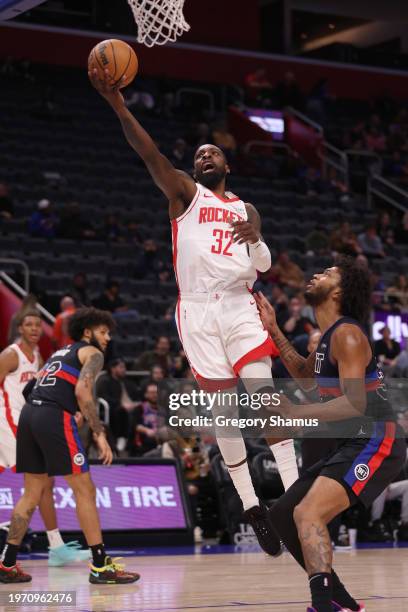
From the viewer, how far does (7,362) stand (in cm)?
919

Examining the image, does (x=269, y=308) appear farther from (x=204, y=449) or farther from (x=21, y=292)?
(x=21, y=292)

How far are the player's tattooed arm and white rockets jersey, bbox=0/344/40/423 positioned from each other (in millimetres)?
1599

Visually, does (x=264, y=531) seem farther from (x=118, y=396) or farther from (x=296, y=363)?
(x=118, y=396)

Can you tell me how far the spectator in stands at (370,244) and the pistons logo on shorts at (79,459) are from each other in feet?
39.1

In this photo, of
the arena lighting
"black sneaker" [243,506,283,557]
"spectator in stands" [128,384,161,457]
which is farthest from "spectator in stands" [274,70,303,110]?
"black sneaker" [243,506,283,557]

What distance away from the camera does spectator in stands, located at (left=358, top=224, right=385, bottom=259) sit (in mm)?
19188

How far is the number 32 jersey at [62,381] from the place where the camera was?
316 inches

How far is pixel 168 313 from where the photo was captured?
15.7 metres

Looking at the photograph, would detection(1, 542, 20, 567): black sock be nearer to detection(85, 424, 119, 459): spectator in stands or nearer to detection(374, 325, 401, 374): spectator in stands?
detection(85, 424, 119, 459): spectator in stands

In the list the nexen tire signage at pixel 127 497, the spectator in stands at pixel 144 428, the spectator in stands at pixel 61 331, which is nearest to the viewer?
the nexen tire signage at pixel 127 497

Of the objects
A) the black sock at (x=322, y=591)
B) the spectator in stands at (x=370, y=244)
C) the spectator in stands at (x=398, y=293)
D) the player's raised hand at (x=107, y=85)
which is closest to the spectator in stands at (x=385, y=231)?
the spectator in stands at (x=370, y=244)

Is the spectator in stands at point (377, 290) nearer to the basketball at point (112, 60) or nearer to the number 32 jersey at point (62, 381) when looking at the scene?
the number 32 jersey at point (62, 381)

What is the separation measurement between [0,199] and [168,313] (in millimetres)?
3448

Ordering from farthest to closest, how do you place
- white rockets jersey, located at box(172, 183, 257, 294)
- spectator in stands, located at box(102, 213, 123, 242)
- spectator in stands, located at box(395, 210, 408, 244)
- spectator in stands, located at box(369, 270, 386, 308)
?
spectator in stands, located at box(395, 210, 408, 244) < spectator in stands, located at box(102, 213, 123, 242) < spectator in stands, located at box(369, 270, 386, 308) < white rockets jersey, located at box(172, 183, 257, 294)
